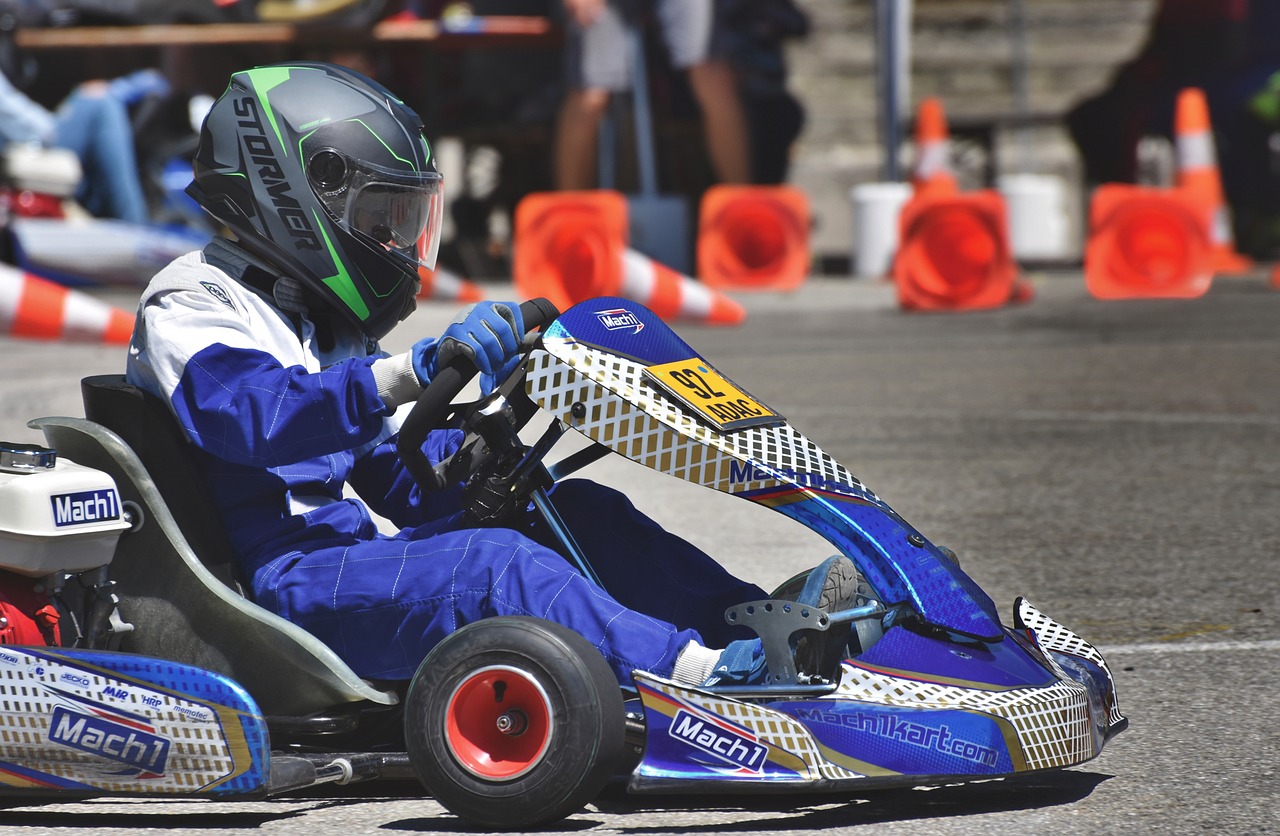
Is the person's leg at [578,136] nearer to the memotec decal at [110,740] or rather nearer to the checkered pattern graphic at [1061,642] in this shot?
the checkered pattern graphic at [1061,642]

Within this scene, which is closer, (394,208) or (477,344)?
(477,344)

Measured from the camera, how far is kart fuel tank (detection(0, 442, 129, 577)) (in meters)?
2.97

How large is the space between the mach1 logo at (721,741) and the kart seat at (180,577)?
534mm

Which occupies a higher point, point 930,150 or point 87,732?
point 930,150

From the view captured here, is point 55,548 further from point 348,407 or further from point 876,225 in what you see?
point 876,225

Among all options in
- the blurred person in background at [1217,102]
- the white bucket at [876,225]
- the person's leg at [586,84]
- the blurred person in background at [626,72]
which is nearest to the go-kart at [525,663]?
the blurred person in background at [626,72]

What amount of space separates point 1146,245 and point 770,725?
8349 millimetres

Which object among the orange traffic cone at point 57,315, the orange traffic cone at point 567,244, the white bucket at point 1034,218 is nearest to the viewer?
the orange traffic cone at point 57,315

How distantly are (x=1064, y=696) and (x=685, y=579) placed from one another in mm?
726

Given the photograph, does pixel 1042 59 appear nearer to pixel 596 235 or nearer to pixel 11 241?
pixel 596 235

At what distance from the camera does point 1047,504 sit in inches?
215

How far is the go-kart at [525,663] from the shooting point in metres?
2.79

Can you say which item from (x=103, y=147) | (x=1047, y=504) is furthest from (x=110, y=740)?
(x=103, y=147)

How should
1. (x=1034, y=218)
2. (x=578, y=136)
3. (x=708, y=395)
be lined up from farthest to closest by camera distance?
(x=1034, y=218)
(x=578, y=136)
(x=708, y=395)
